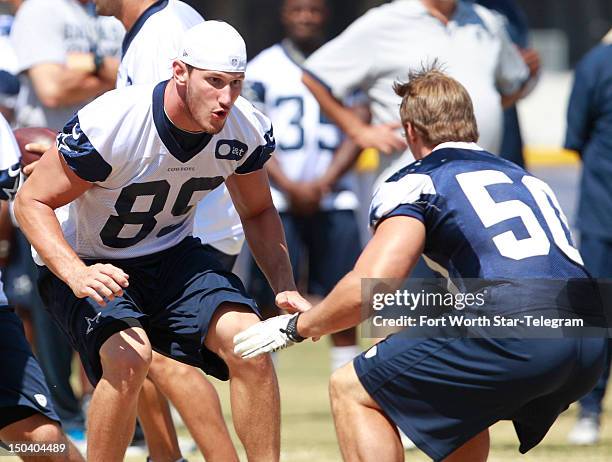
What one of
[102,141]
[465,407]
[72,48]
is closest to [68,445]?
[102,141]

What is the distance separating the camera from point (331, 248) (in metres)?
8.58

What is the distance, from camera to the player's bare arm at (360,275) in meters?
4.33

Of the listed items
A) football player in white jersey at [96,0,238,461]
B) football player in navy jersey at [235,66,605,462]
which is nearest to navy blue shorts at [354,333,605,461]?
football player in navy jersey at [235,66,605,462]

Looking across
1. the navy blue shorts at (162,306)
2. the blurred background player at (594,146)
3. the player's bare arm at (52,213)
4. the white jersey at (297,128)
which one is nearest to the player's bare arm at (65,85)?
the white jersey at (297,128)

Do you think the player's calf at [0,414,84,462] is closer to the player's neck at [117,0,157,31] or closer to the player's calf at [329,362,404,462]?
the player's calf at [329,362,404,462]

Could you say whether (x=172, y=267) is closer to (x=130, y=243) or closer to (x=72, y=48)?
(x=130, y=243)

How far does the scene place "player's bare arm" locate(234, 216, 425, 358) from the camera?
433cm

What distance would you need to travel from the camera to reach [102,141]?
15.7ft

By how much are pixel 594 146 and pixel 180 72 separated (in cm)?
352

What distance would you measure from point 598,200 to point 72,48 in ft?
9.61

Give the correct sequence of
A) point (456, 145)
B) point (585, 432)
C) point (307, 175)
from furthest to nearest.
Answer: point (307, 175)
point (585, 432)
point (456, 145)

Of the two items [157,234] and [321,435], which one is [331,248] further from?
[157,234]

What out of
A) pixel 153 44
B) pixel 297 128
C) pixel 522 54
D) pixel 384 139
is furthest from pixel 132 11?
pixel 297 128

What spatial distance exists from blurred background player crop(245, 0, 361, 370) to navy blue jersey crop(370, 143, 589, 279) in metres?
3.95
